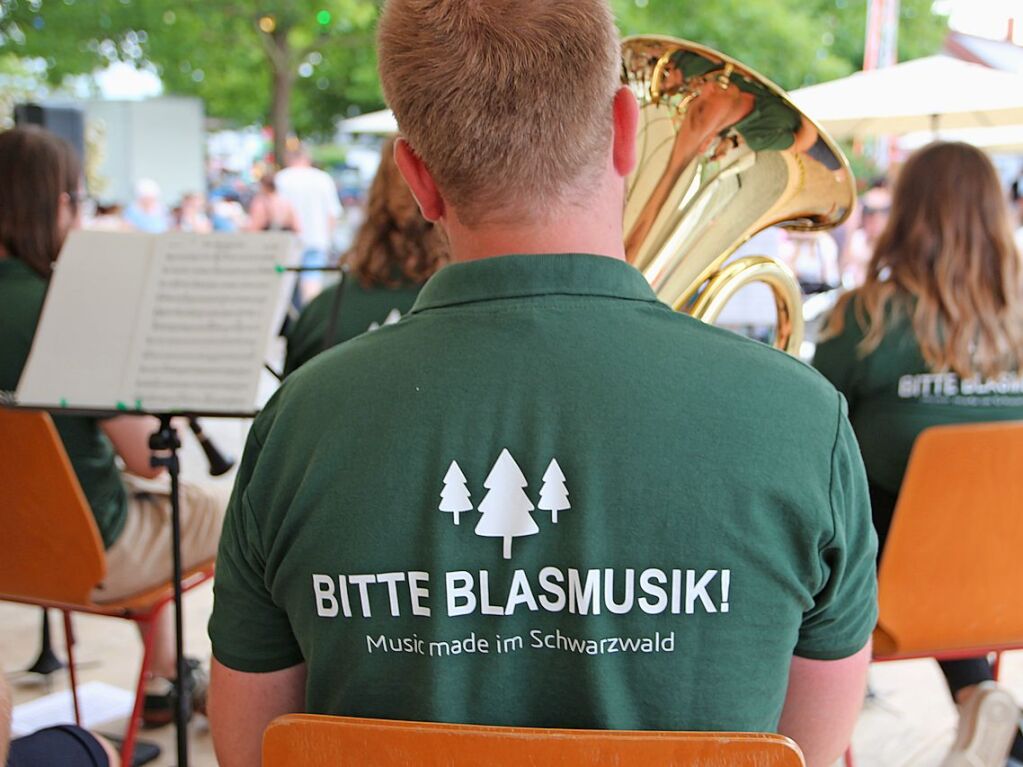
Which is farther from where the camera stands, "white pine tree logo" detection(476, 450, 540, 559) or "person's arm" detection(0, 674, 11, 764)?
"person's arm" detection(0, 674, 11, 764)

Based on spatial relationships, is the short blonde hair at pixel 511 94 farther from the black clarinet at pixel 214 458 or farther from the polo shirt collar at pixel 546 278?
the black clarinet at pixel 214 458

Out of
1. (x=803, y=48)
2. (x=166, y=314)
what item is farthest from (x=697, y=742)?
(x=803, y=48)

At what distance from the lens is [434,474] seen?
0.94 metres

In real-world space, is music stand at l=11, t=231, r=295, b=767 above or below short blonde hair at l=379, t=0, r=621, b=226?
below

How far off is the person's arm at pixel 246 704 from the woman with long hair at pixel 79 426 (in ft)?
4.16

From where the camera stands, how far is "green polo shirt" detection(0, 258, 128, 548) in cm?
235

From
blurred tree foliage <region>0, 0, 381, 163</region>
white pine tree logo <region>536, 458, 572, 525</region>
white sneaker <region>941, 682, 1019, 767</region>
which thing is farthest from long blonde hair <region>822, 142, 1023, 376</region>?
blurred tree foliage <region>0, 0, 381, 163</region>

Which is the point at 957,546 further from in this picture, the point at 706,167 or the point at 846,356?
the point at 706,167

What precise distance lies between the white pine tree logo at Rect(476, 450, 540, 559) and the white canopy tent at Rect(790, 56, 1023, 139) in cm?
259

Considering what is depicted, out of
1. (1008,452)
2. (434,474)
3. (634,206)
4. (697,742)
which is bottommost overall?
Answer: (1008,452)

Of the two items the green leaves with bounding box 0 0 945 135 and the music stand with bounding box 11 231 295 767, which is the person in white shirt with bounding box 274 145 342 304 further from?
the music stand with bounding box 11 231 295 767

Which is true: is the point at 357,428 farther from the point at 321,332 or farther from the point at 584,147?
the point at 321,332

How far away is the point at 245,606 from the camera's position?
3.48 feet

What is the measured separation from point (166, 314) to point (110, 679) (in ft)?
4.58
